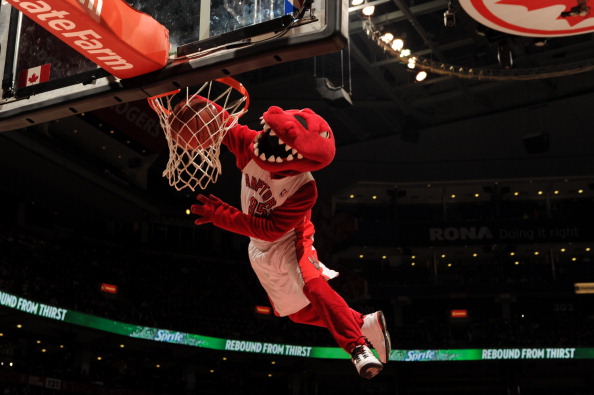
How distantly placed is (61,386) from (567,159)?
18383mm

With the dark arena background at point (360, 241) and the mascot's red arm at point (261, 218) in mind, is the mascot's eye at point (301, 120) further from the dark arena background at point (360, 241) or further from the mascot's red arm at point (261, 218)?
the dark arena background at point (360, 241)

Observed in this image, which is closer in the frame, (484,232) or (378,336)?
(378,336)

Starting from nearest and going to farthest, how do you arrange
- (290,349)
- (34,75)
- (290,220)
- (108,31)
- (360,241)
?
1. (108,31)
2. (34,75)
3. (290,220)
4. (290,349)
5. (360,241)

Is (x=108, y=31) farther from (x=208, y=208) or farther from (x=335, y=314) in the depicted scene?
(x=335, y=314)

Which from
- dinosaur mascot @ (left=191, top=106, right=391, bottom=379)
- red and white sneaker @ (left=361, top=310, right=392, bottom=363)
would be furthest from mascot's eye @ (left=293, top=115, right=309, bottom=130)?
red and white sneaker @ (left=361, top=310, right=392, bottom=363)

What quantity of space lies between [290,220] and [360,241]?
22337 mm

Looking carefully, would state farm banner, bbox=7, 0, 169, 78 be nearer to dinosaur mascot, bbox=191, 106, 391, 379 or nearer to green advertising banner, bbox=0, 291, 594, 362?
dinosaur mascot, bbox=191, 106, 391, 379

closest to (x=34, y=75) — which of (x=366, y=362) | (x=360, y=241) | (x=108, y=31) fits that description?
(x=108, y=31)

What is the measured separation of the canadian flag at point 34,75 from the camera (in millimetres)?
4457

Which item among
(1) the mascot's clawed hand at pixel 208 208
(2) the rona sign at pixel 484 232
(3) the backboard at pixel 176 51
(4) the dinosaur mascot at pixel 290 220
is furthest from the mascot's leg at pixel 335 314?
(2) the rona sign at pixel 484 232

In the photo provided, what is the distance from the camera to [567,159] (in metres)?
26.6

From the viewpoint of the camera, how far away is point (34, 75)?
14.7ft

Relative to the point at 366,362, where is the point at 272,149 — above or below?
above

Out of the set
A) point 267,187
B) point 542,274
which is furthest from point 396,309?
A: point 267,187
